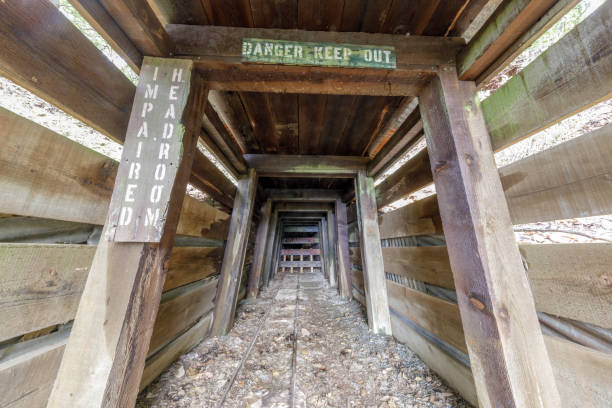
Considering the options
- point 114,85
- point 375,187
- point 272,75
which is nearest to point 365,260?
point 375,187

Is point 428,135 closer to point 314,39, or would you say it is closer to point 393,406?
point 314,39

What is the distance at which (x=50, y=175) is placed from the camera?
733mm

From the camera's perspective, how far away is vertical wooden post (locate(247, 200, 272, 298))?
3684mm

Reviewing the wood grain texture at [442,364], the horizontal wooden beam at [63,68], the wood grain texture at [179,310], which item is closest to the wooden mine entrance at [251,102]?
the horizontal wooden beam at [63,68]

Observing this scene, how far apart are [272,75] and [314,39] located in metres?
0.29

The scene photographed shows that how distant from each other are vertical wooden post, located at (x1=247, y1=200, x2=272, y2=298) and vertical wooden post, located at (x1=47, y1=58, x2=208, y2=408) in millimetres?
2863

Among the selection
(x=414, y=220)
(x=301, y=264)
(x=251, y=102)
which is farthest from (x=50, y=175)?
(x=301, y=264)

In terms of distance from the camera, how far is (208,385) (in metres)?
1.37

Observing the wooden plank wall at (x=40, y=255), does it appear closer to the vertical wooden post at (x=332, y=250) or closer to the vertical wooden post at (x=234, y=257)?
the vertical wooden post at (x=234, y=257)

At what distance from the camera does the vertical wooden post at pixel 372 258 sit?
87.1 inches

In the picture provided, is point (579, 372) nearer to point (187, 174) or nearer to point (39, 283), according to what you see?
point (187, 174)

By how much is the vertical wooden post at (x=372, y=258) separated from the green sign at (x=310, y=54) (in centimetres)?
154

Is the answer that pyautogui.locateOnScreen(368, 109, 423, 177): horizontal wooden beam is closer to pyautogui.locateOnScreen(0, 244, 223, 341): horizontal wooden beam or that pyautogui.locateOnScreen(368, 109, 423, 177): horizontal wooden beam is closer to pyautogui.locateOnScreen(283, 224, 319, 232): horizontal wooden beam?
pyautogui.locateOnScreen(0, 244, 223, 341): horizontal wooden beam

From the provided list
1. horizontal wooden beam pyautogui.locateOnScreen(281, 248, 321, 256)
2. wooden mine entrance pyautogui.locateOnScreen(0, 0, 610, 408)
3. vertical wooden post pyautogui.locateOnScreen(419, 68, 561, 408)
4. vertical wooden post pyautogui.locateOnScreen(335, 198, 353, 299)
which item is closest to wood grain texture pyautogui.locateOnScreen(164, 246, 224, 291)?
wooden mine entrance pyautogui.locateOnScreen(0, 0, 610, 408)
